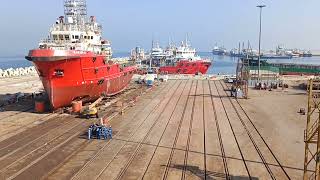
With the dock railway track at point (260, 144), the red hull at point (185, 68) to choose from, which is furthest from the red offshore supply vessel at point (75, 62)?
the red hull at point (185, 68)

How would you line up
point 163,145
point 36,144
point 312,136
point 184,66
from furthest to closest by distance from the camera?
point 184,66, point 36,144, point 163,145, point 312,136

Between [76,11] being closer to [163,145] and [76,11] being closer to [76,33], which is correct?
[76,33]

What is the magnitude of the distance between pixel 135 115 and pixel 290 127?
42.3ft

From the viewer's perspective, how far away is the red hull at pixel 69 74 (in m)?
30.4

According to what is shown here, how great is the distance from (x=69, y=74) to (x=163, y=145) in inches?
504

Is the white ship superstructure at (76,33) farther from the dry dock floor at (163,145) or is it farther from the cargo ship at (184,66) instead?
the cargo ship at (184,66)

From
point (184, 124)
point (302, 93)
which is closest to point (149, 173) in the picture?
point (184, 124)

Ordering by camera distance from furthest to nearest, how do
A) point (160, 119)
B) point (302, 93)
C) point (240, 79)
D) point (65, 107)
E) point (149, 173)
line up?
point (240, 79) < point (302, 93) < point (65, 107) < point (160, 119) < point (149, 173)

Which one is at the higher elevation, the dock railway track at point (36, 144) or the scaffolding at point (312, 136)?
the scaffolding at point (312, 136)

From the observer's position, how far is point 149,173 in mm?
17891

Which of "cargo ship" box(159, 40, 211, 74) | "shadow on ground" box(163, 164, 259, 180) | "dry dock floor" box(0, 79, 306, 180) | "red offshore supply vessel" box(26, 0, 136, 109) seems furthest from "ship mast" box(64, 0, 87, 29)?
"cargo ship" box(159, 40, 211, 74)

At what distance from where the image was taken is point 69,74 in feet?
105

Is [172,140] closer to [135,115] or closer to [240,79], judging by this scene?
[135,115]

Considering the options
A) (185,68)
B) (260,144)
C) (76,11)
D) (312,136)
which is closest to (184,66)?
(185,68)
